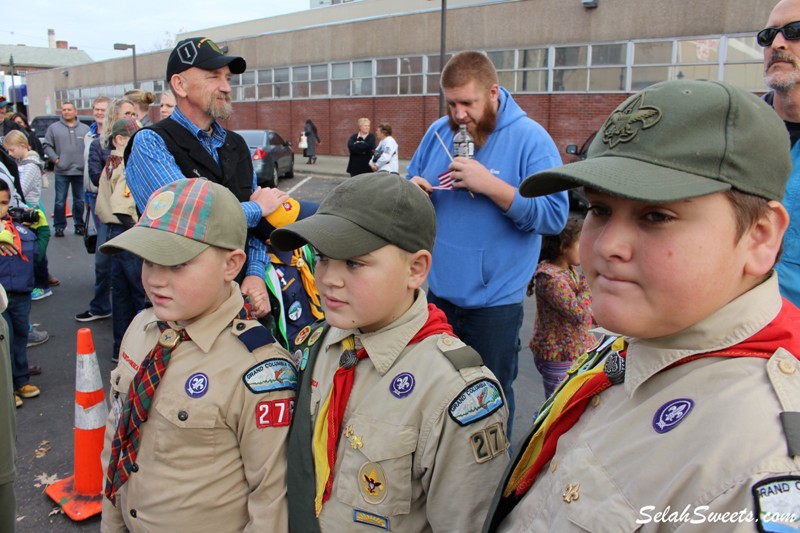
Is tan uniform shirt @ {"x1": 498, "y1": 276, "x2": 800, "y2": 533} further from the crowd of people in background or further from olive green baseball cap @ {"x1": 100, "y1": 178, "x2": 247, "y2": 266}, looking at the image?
olive green baseball cap @ {"x1": 100, "y1": 178, "x2": 247, "y2": 266}

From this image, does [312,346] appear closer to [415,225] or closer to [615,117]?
[415,225]

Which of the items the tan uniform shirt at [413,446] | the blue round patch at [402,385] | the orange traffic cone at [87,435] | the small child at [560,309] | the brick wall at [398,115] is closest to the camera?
the tan uniform shirt at [413,446]

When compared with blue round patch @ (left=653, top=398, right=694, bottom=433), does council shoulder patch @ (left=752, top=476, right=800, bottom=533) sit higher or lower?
lower

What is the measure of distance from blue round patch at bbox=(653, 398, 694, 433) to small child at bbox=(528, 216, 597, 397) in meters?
2.40

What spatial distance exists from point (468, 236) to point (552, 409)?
150 centimetres

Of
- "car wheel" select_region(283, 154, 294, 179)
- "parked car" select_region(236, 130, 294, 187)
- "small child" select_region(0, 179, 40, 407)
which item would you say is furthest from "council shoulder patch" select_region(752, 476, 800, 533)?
"car wheel" select_region(283, 154, 294, 179)

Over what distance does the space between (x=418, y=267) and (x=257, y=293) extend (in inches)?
34.7

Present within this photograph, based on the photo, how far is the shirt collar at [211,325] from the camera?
2113 millimetres

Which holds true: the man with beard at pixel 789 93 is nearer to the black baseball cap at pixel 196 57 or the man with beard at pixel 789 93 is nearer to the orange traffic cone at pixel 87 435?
the black baseball cap at pixel 196 57

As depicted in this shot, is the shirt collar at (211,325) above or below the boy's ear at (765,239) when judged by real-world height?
below

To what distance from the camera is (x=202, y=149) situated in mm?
2795

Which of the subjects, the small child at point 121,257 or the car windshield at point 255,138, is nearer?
the small child at point 121,257

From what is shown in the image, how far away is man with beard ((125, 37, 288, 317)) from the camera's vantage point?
8.63 ft

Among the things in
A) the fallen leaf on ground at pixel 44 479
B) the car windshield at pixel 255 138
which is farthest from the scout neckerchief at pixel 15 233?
the car windshield at pixel 255 138
